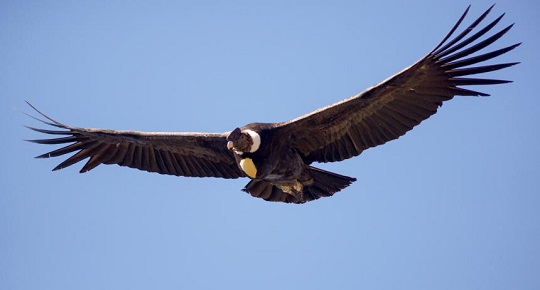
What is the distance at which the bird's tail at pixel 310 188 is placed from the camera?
1383cm

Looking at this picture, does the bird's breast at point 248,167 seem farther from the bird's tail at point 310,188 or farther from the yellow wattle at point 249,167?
the bird's tail at point 310,188

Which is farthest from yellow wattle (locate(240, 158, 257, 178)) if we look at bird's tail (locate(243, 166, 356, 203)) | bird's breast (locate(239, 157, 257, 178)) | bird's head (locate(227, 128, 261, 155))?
bird's tail (locate(243, 166, 356, 203))

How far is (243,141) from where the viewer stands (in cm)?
1315

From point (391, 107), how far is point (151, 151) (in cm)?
399

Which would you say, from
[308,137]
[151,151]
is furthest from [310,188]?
[151,151]

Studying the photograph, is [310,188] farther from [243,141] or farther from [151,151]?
[151,151]

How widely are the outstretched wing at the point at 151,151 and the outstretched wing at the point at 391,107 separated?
4.52 ft

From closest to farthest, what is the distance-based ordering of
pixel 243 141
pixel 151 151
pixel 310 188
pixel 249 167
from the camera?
pixel 243 141 → pixel 249 167 → pixel 310 188 → pixel 151 151

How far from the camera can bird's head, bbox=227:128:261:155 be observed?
13.1m

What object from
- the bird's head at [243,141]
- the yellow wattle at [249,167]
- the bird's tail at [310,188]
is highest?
the bird's head at [243,141]

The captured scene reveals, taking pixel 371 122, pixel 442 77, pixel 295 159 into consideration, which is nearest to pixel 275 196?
pixel 295 159

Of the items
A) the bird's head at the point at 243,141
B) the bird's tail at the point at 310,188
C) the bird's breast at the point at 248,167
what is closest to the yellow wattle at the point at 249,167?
the bird's breast at the point at 248,167

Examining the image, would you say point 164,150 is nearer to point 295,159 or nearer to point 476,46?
point 295,159

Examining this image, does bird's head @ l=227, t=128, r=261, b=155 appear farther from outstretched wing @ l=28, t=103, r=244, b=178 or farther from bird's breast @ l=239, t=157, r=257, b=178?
outstretched wing @ l=28, t=103, r=244, b=178
